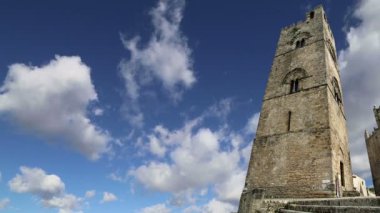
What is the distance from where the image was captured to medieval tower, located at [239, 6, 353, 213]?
43.0ft

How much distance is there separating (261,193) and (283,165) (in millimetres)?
3689

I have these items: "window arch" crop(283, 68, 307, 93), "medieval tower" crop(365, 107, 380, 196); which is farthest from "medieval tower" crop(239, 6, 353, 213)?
"medieval tower" crop(365, 107, 380, 196)

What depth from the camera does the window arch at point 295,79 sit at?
16.6m

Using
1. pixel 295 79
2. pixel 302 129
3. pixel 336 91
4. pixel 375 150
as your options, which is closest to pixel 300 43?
A: pixel 295 79

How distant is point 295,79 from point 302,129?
363cm

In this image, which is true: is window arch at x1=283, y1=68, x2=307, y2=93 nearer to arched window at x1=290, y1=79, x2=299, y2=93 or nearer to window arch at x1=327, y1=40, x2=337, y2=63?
arched window at x1=290, y1=79, x2=299, y2=93

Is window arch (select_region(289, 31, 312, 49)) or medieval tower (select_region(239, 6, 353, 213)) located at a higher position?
window arch (select_region(289, 31, 312, 49))

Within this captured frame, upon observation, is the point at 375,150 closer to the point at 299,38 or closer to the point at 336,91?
the point at 336,91

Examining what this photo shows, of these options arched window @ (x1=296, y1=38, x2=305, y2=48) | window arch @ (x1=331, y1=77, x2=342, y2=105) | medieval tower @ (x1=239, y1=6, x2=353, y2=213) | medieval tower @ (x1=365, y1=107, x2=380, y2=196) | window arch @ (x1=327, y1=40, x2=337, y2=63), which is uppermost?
medieval tower @ (x1=365, y1=107, x2=380, y2=196)

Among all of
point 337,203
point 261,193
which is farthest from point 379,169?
point 337,203

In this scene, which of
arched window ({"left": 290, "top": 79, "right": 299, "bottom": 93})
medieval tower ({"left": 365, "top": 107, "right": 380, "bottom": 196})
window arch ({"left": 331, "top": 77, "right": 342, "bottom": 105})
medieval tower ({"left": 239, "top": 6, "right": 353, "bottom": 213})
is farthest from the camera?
medieval tower ({"left": 365, "top": 107, "right": 380, "bottom": 196})

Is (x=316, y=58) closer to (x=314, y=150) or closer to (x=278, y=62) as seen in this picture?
(x=278, y=62)

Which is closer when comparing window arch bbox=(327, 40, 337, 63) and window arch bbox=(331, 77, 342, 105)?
window arch bbox=(331, 77, 342, 105)

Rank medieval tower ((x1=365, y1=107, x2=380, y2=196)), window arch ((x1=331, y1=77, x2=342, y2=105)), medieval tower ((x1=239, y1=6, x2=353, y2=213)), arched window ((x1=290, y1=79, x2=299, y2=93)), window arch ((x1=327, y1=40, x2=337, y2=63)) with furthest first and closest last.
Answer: medieval tower ((x1=365, y1=107, x2=380, y2=196)) < window arch ((x1=327, y1=40, x2=337, y2=63)) < window arch ((x1=331, y1=77, x2=342, y2=105)) < arched window ((x1=290, y1=79, x2=299, y2=93)) < medieval tower ((x1=239, y1=6, x2=353, y2=213))
